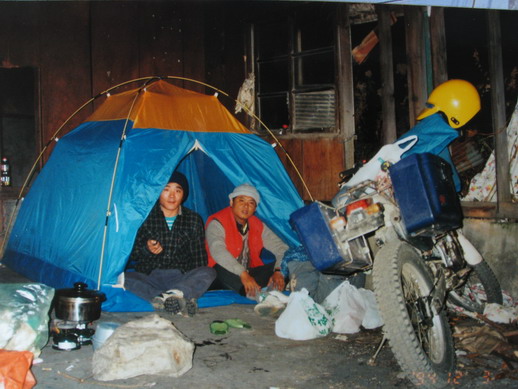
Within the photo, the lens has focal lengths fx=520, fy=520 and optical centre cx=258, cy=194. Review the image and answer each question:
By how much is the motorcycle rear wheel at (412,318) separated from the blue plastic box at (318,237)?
0.28 metres

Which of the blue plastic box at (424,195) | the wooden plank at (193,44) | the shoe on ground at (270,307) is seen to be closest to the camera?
the blue plastic box at (424,195)

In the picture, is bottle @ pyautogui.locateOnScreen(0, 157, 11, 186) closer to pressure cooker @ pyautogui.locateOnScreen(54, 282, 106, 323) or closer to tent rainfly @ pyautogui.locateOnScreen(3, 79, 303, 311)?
tent rainfly @ pyautogui.locateOnScreen(3, 79, 303, 311)

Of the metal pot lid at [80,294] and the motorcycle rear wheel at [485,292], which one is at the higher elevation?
the metal pot lid at [80,294]

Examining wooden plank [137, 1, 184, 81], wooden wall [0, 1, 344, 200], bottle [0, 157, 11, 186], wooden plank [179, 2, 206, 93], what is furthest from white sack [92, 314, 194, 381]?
wooden plank [179, 2, 206, 93]

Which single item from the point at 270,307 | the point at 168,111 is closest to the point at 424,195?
the point at 270,307

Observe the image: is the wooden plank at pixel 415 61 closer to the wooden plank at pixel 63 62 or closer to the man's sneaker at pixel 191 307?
the man's sneaker at pixel 191 307

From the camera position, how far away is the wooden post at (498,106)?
413cm

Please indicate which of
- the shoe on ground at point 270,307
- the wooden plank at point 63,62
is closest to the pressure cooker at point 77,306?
the shoe on ground at point 270,307

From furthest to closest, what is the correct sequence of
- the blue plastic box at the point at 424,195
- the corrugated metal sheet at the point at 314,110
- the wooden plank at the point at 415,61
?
the corrugated metal sheet at the point at 314,110 < the wooden plank at the point at 415,61 < the blue plastic box at the point at 424,195

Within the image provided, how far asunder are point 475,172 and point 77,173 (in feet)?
11.0

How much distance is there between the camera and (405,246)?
108 inches

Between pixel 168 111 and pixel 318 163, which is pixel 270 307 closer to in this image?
pixel 168 111

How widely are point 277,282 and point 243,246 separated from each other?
516mm

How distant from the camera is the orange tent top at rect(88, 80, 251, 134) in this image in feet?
14.0
